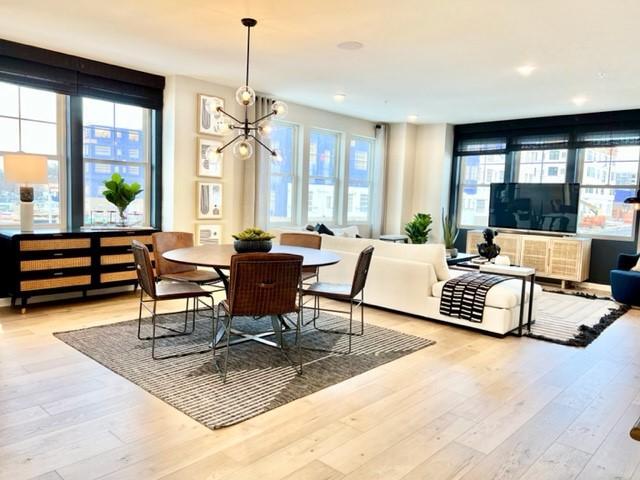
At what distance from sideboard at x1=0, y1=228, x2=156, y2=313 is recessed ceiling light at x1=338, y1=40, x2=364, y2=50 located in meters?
2.94

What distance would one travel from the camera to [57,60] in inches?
193

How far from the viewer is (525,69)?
487cm

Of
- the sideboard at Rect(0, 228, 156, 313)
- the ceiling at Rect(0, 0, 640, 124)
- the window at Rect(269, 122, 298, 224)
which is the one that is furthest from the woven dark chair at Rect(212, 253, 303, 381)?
the window at Rect(269, 122, 298, 224)

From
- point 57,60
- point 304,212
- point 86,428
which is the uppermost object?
point 57,60

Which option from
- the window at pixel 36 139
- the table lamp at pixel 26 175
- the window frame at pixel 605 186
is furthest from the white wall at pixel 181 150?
the window frame at pixel 605 186

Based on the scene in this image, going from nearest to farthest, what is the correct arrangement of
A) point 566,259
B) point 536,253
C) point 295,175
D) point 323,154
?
point 566,259
point 536,253
point 295,175
point 323,154

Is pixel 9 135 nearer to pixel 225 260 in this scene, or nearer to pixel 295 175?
pixel 225 260

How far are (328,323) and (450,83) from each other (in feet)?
10.6

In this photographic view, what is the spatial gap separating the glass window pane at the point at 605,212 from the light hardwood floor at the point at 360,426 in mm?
4138

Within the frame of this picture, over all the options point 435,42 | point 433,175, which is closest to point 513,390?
point 435,42

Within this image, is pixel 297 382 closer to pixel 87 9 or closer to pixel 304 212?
pixel 87 9

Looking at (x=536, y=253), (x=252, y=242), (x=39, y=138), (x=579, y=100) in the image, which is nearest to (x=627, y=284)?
(x=536, y=253)

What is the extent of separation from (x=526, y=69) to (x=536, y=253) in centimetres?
344

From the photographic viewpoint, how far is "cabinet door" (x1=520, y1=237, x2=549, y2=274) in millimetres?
7289
